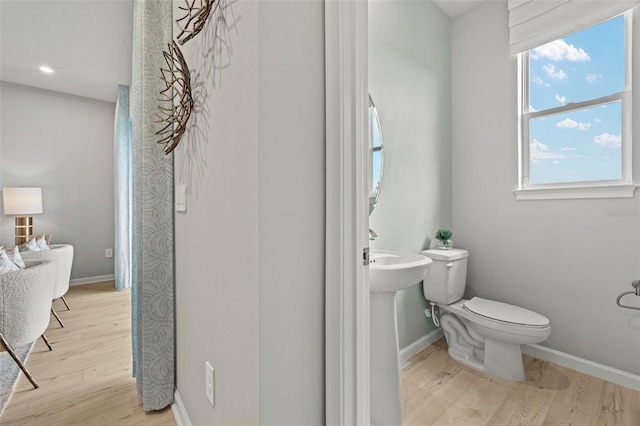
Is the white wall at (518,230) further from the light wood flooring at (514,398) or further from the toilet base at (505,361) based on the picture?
the toilet base at (505,361)

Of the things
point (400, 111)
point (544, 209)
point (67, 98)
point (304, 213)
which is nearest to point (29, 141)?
point (67, 98)

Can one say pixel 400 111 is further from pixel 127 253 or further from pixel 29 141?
pixel 29 141

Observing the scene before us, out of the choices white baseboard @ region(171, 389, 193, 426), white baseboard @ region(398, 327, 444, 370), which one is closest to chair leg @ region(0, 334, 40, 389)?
white baseboard @ region(171, 389, 193, 426)

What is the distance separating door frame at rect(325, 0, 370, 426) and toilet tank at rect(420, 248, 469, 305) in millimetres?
1533

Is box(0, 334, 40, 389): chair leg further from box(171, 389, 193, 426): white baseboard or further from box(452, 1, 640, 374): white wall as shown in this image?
box(452, 1, 640, 374): white wall

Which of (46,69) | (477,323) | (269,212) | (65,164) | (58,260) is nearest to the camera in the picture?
(269,212)

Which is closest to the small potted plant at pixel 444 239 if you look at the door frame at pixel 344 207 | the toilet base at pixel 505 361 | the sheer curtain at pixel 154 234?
the toilet base at pixel 505 361

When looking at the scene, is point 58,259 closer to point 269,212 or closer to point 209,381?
point 209,381

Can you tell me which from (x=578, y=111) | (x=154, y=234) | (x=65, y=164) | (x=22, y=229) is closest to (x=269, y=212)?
(x=154, y=234)

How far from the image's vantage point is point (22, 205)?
3.33 m

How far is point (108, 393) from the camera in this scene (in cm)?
162

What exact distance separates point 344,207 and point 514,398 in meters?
1.74

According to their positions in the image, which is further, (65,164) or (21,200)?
(65,164)

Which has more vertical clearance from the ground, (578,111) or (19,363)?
(578,111)
